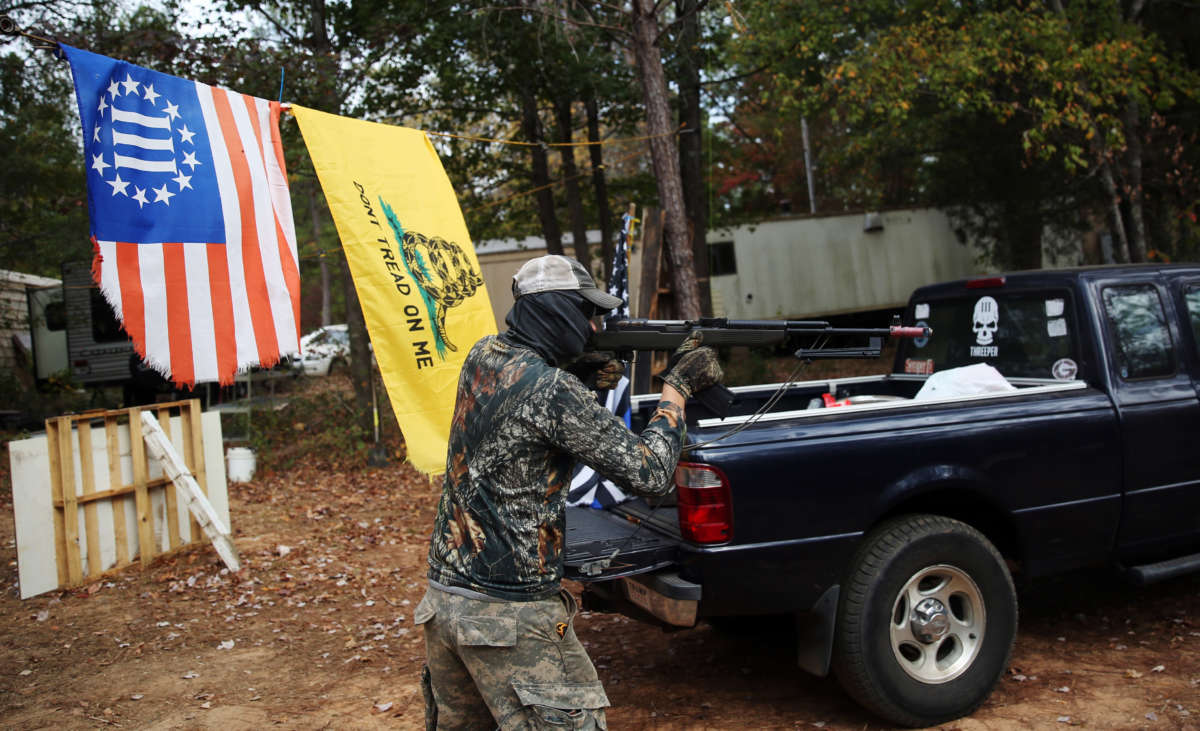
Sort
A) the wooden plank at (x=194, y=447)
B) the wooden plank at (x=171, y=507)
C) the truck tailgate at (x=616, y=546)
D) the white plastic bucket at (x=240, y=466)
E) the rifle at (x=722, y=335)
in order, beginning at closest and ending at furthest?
the rifle at (x=722, y=335) < the truck tailgate at (x=616, y=546) < the wooden plank at (x=171, y=507) < the wooden plank at (x=194, y=447) < the white plastic bucket at (x=240, y=466)

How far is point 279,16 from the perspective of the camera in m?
12.6

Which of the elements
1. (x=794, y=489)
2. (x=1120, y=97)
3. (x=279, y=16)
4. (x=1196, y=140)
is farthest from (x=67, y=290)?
(x=1196, y=140)

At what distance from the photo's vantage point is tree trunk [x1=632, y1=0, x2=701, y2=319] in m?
9.30

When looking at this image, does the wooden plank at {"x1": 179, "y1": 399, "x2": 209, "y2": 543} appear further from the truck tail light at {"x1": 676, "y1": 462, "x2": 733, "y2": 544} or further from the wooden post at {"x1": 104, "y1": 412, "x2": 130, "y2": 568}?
the truck tail light at {"x1": 676, "y1": 462, "x2": 733, "y2": 544}

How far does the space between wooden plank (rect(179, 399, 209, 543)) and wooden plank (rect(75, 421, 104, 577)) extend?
30.1 inches

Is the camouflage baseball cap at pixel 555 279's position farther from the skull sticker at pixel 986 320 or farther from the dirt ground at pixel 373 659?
the skull sticker at pixel 986 320

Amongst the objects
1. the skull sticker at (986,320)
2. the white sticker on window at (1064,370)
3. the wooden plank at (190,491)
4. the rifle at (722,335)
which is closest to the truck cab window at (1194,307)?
the white sticker on window at (1064,370)

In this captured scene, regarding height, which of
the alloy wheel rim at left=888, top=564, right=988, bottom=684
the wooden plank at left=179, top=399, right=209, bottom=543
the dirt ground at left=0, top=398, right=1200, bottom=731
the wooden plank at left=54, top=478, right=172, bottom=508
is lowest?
the dirt ground at left=0, top=398, right=1200, bottom=731

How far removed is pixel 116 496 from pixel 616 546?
4.81m

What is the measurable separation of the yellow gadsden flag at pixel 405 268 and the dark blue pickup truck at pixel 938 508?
130 cm

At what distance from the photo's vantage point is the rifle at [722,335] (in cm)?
314

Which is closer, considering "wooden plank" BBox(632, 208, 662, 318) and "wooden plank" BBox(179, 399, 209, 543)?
"wooden plank" BBox(179, 399, 209, 543)

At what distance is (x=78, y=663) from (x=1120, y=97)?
16.0 metres

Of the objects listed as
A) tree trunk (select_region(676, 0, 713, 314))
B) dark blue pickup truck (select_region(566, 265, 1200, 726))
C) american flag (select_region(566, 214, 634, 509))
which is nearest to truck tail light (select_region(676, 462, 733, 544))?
dark blue pickup truck (select_region(566, 265, 1200, 726))
